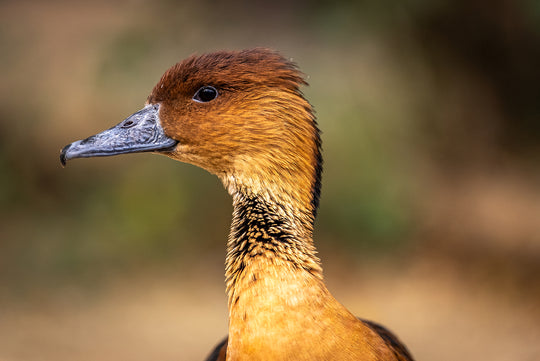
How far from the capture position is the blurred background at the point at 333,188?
17.2 feet

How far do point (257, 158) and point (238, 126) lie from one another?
148 mm

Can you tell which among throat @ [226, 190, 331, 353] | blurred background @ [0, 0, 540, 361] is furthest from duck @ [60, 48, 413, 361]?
blurred background @ [0, 0, 540, 361]

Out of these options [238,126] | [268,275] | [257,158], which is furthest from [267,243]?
[238,126]

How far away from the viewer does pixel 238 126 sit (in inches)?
90.2

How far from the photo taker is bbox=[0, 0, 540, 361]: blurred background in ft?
17.2

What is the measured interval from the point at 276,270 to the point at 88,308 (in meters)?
3.80

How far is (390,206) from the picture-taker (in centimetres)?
559

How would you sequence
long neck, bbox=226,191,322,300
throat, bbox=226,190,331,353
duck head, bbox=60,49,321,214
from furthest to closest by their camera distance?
duck head, bbox=60,49,321,214 → long neck, bbox=226,191,322,300 → throat, bbox=226,190,331,353

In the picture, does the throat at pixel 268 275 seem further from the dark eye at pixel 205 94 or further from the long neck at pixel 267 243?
the dark eye at pixel 205 94

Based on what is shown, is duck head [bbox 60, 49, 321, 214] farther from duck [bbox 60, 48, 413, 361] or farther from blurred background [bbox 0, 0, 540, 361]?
blurred background [bbox 0, 0, 540, 361]

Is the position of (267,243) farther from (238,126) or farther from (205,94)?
(205,94)

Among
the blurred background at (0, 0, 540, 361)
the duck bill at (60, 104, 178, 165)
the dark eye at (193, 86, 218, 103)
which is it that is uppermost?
the blurred background at (0, 0, 540, 361)

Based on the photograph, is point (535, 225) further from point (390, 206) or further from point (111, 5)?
point (111, 5)

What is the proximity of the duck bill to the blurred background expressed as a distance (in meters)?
2.96
